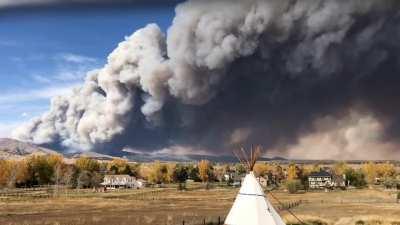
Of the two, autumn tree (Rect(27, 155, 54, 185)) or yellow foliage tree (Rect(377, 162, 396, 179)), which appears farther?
yellow foliage tree (Rect(377, 162, 396, 179))

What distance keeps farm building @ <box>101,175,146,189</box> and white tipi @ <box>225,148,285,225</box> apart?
5832 centimetres

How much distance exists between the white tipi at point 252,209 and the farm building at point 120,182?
58318mm

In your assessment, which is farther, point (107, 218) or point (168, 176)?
point (168, 176)

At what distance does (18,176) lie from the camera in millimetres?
60906

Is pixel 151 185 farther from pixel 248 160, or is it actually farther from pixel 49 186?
pixel 248 160

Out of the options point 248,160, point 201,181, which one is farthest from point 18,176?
point 248,160

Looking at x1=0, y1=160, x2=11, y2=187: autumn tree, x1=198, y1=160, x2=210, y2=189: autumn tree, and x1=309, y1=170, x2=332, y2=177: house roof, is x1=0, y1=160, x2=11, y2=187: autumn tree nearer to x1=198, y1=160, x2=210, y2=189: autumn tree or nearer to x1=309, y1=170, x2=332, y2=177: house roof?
x1=198, y1=160, x2=210, y2=189: autumn tree

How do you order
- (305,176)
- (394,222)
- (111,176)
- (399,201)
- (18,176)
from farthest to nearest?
(305,176)
(111,176)
(18,176)
(399,201)
(394,222)

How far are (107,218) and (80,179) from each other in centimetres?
3876

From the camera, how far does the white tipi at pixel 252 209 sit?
12219mm

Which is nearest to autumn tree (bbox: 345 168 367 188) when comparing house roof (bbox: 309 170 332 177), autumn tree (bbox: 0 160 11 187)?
house roof (bbox: 309 170 332 177)

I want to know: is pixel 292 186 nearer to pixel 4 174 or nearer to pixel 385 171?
pixel 4 174

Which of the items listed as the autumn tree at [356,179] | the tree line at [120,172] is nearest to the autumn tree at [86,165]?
the tree line at [120,172]

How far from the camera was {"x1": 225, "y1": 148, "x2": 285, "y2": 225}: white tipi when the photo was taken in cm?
1222
